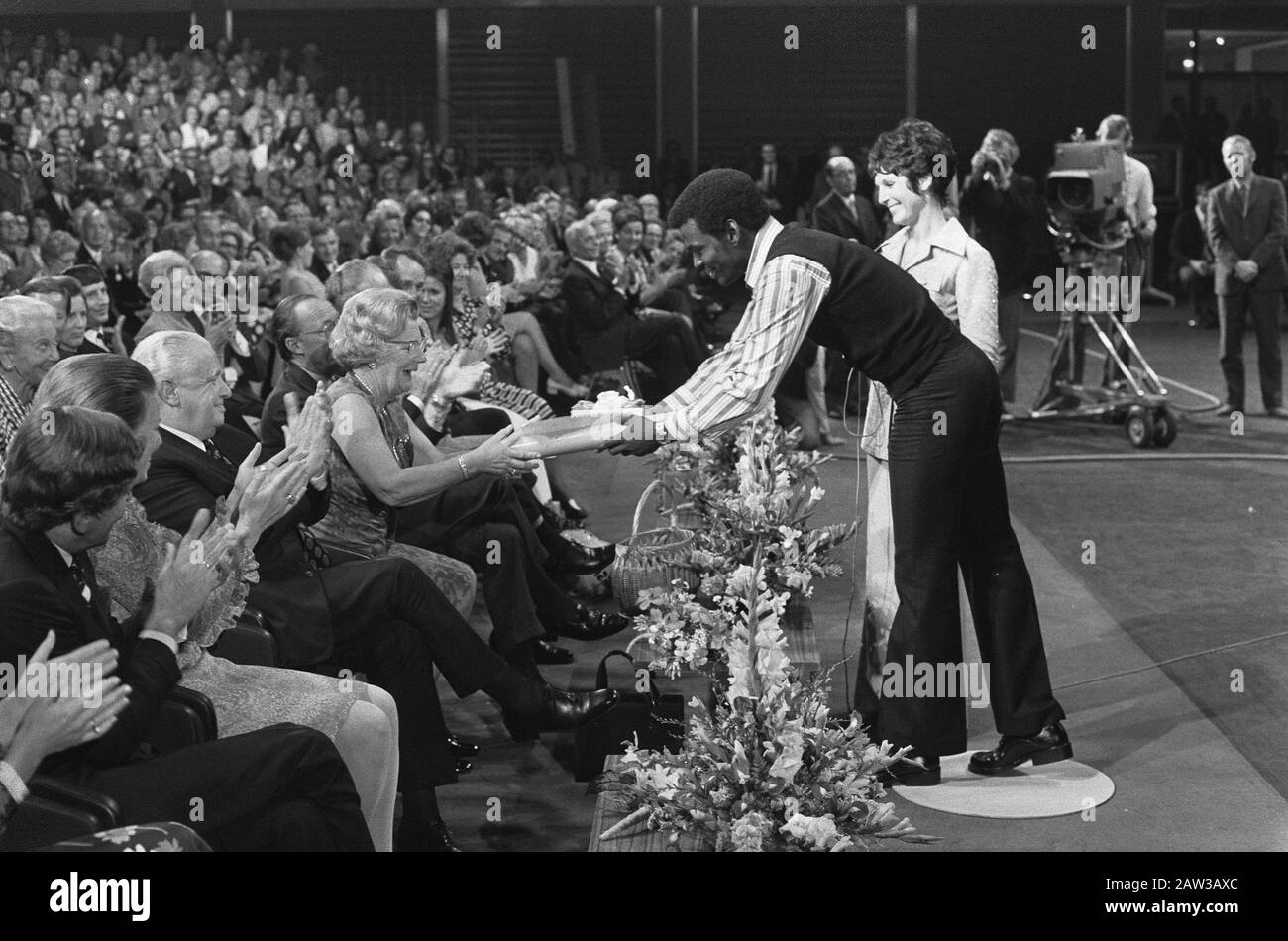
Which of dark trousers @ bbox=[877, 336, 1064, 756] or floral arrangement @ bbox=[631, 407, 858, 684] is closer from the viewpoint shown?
dark trousers @ bbox=[877, 336, 1064, 756]

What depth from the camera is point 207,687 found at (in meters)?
3.23

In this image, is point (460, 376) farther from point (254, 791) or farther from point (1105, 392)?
point (1105, 392)

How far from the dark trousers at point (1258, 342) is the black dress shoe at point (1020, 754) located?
629 centimetres

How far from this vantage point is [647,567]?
507cm

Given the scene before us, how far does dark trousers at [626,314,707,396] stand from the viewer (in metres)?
8.42

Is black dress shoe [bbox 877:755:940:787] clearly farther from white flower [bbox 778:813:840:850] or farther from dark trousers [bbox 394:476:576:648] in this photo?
dark trousers [bbox 394:476:576:648]

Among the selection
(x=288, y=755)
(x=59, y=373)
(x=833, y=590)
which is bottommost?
(x=833, y=590)

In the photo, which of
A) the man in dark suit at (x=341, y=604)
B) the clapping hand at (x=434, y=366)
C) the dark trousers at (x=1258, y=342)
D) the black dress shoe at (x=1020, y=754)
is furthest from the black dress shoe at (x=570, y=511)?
the dark trousers at (x=1258, y=342)

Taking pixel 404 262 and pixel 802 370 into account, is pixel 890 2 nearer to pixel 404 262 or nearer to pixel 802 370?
pixel 802 370

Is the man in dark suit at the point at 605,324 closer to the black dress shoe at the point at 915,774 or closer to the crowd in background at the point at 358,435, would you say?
the crowd in background at the point at 358,435

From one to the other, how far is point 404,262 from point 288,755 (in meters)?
3.35

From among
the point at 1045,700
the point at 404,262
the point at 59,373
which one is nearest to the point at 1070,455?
the point at 404,262

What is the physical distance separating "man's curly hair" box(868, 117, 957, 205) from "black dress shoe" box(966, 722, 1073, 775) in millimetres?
1460

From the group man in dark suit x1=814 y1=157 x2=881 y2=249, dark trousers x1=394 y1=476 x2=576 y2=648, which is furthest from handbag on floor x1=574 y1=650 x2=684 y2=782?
man in dark suit x1=814 y1=157 x2=881 y2=249
